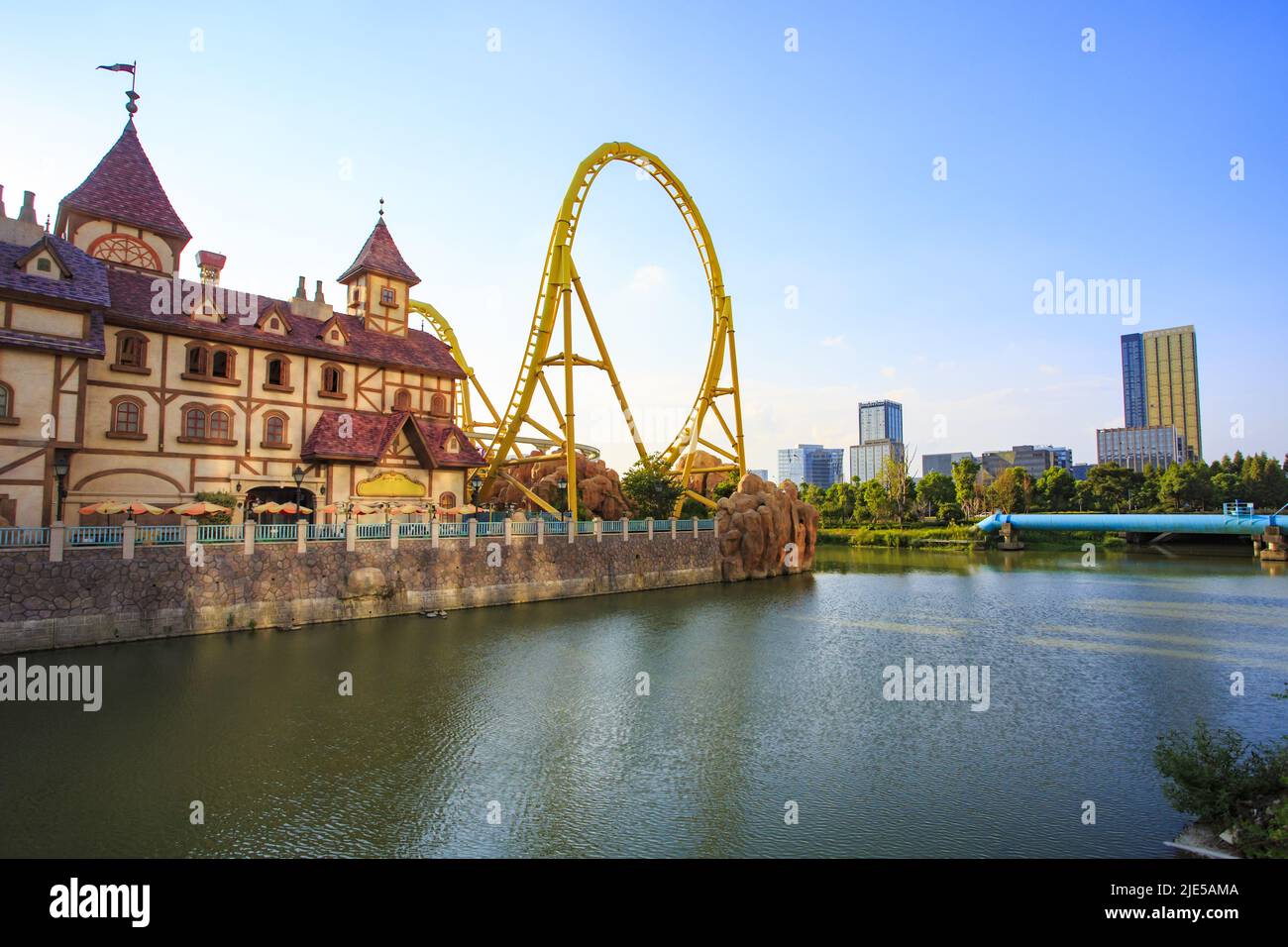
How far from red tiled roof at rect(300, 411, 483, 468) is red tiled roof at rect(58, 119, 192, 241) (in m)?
9.29

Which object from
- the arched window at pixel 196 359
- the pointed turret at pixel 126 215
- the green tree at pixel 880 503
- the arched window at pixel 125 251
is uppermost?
the pointed turret at pixel 126 215

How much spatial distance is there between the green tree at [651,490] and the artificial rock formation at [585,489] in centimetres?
250

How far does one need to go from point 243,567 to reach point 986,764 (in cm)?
2019

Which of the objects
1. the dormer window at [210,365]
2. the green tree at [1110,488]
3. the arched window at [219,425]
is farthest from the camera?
the green tree at [1110,488]

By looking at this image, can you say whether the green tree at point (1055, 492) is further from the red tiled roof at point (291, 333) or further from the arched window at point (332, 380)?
the arched window at point (332, 380)

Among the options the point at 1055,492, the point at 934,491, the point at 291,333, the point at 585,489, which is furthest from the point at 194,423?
the point at 1055,492

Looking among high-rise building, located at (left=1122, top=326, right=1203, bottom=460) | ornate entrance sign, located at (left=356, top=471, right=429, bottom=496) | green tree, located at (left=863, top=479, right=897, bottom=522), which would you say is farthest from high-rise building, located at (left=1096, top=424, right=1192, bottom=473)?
ornate entrance sign, located at (left=356, top=471, right=429, bottom=496)

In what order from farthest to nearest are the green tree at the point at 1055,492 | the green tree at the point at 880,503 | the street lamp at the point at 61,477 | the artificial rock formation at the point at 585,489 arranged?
the green tree at the point at 1055,492 < the green tree at the point at 880,503 < the artificial rock formation at the point at 585,489 < the street lamp at the point at 61,477

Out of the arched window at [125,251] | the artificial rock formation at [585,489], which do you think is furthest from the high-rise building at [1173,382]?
the arched window at [125,251]

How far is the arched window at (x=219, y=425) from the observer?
2467 centimetres

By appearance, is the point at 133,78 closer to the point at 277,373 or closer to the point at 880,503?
the point at 277,373

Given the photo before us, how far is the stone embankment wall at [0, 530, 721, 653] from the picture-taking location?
16.9 metres

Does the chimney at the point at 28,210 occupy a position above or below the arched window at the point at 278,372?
above
